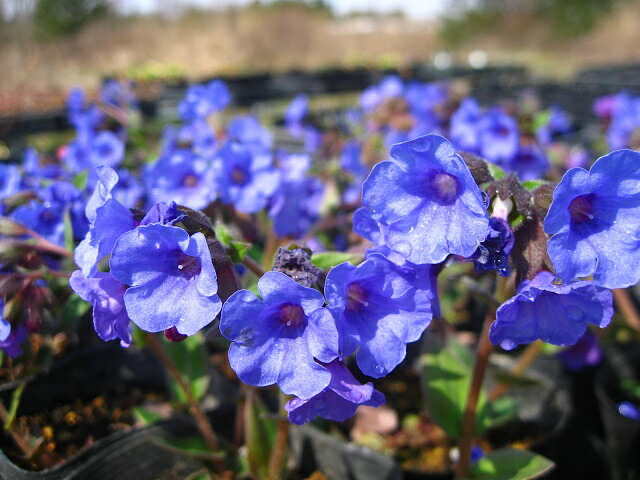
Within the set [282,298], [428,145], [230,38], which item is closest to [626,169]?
[428,145]

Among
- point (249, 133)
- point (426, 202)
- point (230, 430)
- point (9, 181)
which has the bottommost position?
point (230, 430)

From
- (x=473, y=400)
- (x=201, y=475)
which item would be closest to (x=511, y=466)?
(x=473, y=400)

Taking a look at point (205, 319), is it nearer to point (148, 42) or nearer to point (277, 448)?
point (277, 448)

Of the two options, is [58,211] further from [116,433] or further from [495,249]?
[495,249]

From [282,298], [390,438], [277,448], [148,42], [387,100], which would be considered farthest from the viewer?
[148,42]

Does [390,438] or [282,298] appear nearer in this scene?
[282,298]

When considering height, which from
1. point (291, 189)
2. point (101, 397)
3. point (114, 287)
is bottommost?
point (101, 397)

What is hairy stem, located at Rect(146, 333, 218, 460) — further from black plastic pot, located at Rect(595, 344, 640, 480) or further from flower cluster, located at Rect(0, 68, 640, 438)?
black plastic pot, located at Rect(595, 344, 640, 480)
